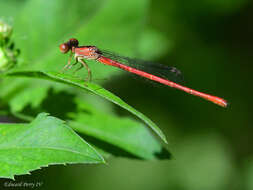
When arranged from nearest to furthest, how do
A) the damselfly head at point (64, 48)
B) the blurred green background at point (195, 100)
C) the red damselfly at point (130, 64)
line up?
the damselfly head at point (64, 48) → the red damselfly at point (130, 64) → the blurred green background at point (195, 100)

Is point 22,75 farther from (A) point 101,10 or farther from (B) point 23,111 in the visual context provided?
(A) point 101,10

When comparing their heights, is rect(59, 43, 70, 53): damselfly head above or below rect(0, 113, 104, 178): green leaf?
above

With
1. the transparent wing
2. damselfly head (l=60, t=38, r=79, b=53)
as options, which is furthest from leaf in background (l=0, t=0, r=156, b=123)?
damselfly head (l=60, t=38, r=79, b=53)

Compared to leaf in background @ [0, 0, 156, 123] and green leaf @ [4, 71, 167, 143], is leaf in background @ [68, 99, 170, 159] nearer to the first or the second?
leaf in background @ [0, 0, 156, 123]

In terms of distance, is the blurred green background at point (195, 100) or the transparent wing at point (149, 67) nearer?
the transparent wing at point (149, 67)

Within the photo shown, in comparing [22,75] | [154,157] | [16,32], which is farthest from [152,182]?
[22,75]

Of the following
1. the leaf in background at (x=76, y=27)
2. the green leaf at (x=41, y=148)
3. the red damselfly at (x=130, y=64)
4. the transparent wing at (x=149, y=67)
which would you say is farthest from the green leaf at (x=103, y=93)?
the leaf in background at (x=76, y=27)

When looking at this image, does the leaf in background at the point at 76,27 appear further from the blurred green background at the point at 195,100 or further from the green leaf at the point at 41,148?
the green leaf at the point at 41,148

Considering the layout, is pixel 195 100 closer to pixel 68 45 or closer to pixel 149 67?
pixel 149 67
